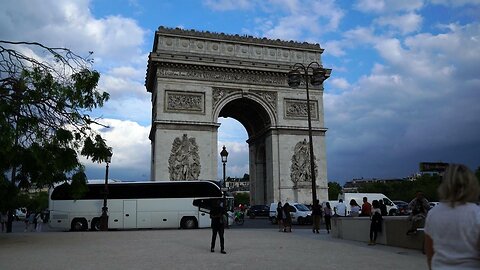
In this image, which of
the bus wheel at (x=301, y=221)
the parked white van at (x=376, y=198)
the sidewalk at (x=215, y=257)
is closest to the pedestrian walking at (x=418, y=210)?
the sidewalk at (x=215, y=257)

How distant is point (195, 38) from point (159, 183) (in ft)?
53.0

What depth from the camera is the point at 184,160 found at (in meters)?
35.3

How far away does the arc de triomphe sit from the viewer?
35562 millimetres

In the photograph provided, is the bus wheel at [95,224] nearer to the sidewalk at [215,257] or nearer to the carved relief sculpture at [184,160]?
the carved relief sculpture at [184,160]

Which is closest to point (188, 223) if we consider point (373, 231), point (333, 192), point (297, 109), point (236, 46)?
point (373, 231)

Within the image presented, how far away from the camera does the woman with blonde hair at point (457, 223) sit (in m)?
2.90

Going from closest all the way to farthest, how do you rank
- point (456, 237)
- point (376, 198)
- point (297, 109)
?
point (456, 237) < point (376, 198) < point (297, 109)

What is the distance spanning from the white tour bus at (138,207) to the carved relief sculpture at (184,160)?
9.38 m

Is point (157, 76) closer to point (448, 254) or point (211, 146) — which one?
point (211, 146)

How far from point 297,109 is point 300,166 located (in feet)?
16.4

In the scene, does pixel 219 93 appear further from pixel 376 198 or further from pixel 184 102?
pixel 376 198

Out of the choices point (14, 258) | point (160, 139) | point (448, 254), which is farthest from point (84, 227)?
point (448, 254)

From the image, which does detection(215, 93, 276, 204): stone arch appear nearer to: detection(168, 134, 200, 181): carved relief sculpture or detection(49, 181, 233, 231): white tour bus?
detection(168, 134, 200, 181): carved relief sculpture

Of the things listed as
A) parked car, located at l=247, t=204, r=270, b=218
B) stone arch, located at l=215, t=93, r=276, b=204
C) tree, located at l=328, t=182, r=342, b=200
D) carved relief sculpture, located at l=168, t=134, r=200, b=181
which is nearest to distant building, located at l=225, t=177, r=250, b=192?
tree, located at l=328, t=182, r=342, b=200
